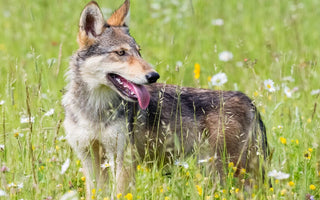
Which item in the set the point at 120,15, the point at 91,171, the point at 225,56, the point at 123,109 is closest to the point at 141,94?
the point at 123,109

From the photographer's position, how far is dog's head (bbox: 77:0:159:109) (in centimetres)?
420

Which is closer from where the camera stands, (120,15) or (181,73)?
(181,73)

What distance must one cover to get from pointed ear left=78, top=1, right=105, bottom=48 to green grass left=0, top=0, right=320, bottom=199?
0.24 meters

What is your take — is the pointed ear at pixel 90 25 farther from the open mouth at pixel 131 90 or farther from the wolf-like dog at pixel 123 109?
the open mouth at pixel 131 90

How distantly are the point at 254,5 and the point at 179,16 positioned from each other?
151cm

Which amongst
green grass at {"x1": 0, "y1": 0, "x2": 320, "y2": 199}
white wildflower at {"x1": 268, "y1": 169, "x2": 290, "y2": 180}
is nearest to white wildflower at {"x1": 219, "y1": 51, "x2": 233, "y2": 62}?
green grass at {"x1": 0, "y1": 0, "x2": 320, "y2": 199}

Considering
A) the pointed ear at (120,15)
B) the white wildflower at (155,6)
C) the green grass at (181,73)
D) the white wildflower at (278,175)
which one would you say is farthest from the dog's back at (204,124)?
the white wildflower at (155,6)

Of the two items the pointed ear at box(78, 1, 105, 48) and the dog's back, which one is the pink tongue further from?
the pointed ear at box(78, 1, 105, 48)

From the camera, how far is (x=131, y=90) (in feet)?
14.0

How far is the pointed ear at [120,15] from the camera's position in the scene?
4766 millimetres

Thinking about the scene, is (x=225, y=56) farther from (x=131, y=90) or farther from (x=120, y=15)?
(x=131, y=90)

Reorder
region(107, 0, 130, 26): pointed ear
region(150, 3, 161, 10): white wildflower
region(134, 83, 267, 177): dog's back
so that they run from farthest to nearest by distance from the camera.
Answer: region(150, 3, 161, 10): white wildflower
region(107, 0, 130, 26): pointed ear
region(134, 83, 267, 177): dog's back

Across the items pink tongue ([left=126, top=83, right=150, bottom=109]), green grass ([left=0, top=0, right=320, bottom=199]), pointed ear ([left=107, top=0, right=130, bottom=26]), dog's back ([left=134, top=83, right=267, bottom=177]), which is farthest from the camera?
pointed ear ([left=107, top=0, right=130, bottom=26])

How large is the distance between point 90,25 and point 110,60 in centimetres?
39
